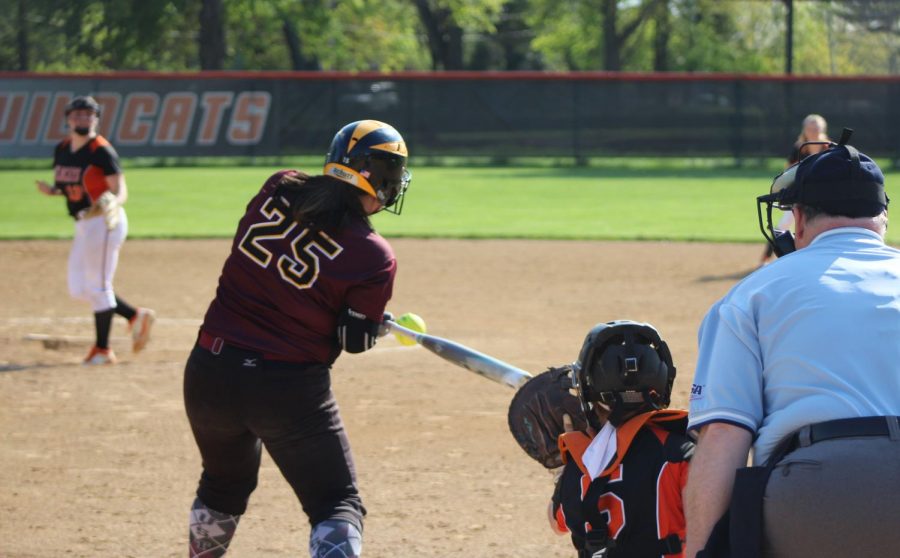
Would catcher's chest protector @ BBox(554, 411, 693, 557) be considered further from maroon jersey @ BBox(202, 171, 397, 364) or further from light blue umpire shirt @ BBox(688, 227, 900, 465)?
maroon jersey @ BBox(202, 171, 397, 364)

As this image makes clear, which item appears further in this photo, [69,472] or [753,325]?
[69,472]

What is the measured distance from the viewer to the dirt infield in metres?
5.61

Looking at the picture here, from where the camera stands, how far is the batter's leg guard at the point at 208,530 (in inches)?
171

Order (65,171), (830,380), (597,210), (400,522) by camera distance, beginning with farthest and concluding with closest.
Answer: (597,210)
(65,171)
(400,522)
(830,380)

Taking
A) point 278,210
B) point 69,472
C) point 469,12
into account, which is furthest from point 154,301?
point 469,12

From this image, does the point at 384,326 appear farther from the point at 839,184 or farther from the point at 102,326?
the point at 102,326

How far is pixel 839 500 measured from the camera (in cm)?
254

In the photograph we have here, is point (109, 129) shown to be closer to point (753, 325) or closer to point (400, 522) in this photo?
point (400, 522)

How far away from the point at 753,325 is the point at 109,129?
96.5ft

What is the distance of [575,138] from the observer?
31234 millimetres

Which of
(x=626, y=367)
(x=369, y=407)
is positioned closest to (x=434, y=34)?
(x=369, y=407)

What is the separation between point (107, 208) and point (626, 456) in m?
7.10

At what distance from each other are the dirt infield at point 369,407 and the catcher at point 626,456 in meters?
2.21


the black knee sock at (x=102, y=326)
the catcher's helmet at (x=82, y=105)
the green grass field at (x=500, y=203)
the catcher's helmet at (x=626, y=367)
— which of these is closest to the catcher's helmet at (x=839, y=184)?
the catcher's helmet at (x=626, y=367)
